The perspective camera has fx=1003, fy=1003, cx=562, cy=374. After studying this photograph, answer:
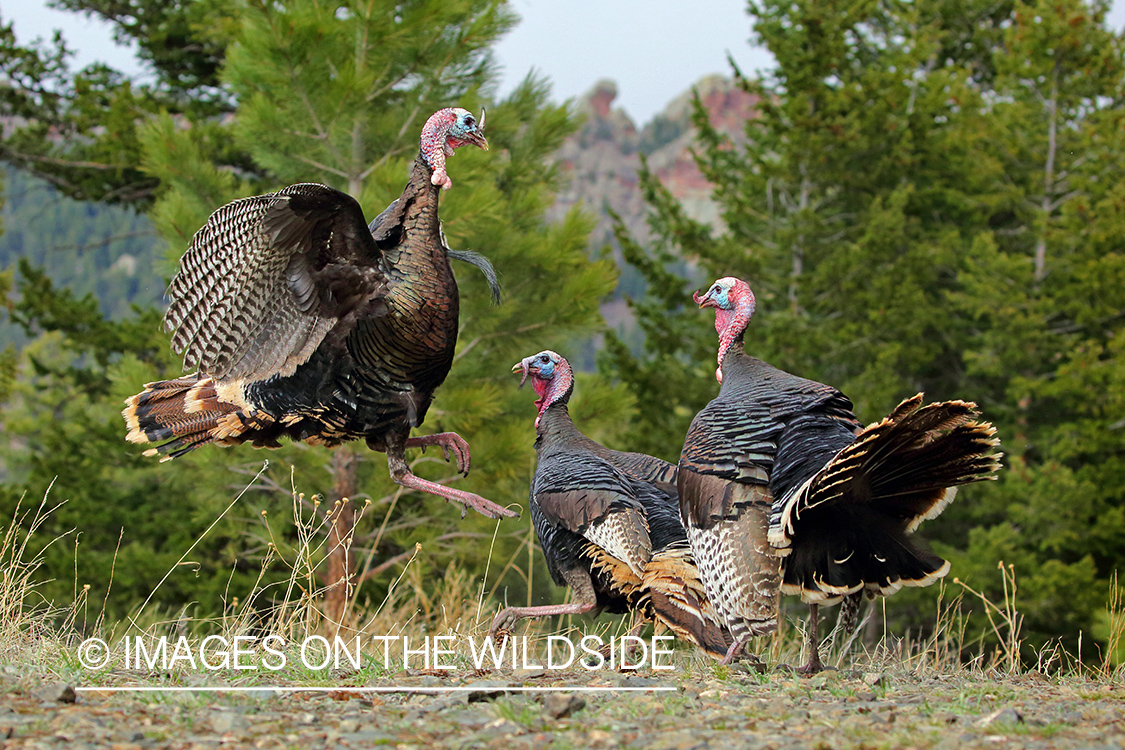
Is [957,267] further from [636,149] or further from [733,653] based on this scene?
[636,149]

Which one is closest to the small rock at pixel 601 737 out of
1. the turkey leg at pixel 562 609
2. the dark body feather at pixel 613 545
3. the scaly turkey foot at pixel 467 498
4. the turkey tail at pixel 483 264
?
the scaly turkey foot at pixel 467 498

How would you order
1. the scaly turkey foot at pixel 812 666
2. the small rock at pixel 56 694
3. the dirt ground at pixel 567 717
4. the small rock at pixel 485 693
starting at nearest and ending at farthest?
1. the dirt ground at pixel 567 717
2. the small rock at pixel 56 694
3. the small rock at pixel 485 693
4. the scaly turkey foot at pixel 812 666

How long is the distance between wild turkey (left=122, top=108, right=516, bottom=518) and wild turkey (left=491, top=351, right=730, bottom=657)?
67 centimetres

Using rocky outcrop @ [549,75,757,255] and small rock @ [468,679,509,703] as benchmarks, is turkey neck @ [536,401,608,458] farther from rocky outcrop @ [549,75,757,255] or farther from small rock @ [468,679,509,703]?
rocky outcrop @ [549,75,757,255]

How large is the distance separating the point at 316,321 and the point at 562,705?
2117 mm

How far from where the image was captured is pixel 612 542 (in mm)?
4625

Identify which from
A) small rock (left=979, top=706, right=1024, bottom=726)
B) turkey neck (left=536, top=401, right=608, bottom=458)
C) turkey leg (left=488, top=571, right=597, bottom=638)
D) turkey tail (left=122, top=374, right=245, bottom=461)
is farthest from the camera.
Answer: turkey neck (left=536, top=401, right=608, bottom=458)

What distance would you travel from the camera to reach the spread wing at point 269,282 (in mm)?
4105

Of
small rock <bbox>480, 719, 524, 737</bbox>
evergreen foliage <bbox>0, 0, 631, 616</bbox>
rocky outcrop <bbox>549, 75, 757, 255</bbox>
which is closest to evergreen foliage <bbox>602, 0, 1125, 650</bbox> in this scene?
evergreen foliage <bbox>0, 0, 631, 616</bbox>

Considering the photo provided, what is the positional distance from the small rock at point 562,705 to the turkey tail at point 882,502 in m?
1.27

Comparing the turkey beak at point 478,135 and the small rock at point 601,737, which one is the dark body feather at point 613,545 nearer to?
the turkey beak at point 478,135

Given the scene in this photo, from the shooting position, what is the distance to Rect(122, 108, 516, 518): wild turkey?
13.6 ft

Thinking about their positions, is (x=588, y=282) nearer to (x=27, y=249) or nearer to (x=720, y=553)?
(x=720, y=553)

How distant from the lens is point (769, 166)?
16984 mm
